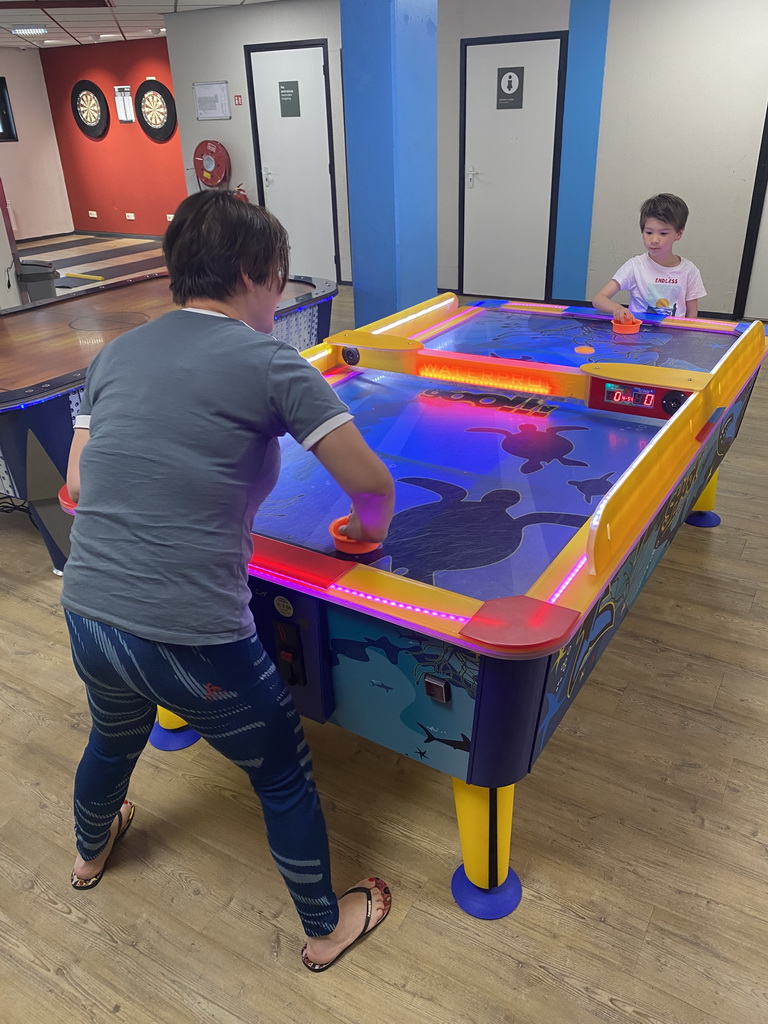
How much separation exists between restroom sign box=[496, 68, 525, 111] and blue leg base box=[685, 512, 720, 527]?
422 cm

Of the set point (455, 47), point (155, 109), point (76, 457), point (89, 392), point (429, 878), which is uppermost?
point (455, 47)

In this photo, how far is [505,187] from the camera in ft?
20.0

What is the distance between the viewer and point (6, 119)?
9.45 meters

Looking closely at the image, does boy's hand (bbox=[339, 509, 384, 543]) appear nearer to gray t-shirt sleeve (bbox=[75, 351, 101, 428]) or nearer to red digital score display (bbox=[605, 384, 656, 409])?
gray t-shirt sleeve (bbox=[75, 351, 101, 428])

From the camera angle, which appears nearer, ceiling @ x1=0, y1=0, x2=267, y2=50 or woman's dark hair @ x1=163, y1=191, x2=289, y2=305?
woman's dark hair @ x1=163, y1=191, x2=289, y2=305

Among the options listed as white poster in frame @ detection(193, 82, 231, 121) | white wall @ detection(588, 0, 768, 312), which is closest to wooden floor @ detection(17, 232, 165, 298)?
white poster in frame @ detection(193, 82, 231, 121)

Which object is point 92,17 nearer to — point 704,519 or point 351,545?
point 704,519

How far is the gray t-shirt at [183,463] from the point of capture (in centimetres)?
103

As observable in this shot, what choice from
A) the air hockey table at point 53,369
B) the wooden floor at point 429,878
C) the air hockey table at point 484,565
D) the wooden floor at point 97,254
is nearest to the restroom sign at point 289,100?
the wooden floor at point 97,254

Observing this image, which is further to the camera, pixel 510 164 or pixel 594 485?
pixel 510 164

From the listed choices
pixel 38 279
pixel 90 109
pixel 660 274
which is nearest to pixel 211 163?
pixel 38 279

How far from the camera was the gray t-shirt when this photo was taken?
103cm

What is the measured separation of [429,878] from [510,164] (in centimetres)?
574

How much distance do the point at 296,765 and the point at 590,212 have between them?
5.61m
